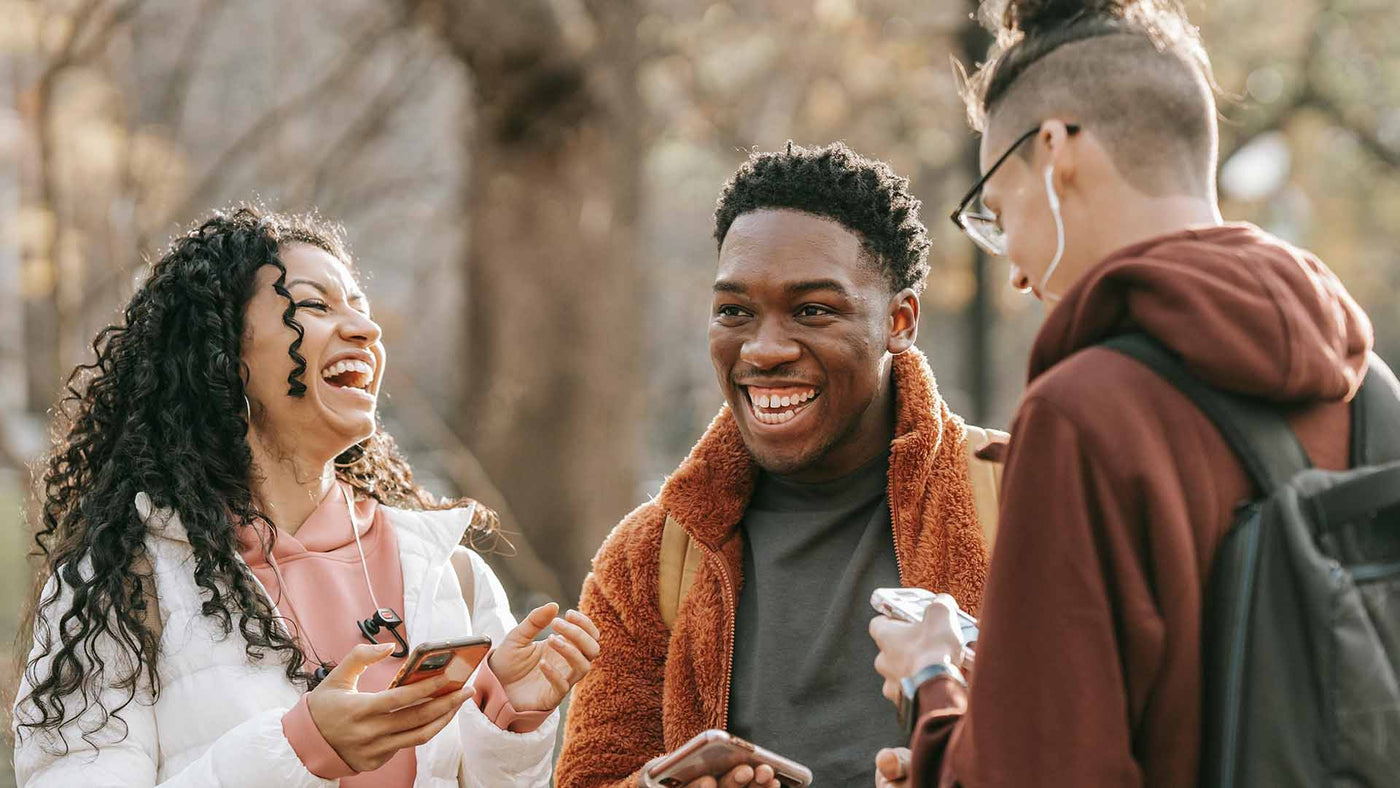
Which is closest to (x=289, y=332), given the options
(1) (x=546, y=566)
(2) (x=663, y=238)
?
(1) (x=546, y=566)

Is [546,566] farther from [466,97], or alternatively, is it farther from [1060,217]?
[1060,217]

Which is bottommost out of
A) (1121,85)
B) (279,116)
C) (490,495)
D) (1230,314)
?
(1230,314)

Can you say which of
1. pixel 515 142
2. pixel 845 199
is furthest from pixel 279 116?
A: pixel 845 199

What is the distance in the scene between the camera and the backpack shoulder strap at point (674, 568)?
3.65 metres

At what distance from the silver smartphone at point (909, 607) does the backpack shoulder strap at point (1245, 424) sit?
0.67m

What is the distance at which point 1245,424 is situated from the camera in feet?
6.87

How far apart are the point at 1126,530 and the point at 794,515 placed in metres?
1.68

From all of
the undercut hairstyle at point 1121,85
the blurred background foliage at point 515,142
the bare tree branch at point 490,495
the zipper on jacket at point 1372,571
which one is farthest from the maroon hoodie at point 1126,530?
the bare tree branch at point 490,495

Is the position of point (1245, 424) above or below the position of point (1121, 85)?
below

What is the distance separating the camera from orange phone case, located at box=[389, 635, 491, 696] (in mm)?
2883

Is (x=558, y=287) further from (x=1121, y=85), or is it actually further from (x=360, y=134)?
(x=1121, y=85)

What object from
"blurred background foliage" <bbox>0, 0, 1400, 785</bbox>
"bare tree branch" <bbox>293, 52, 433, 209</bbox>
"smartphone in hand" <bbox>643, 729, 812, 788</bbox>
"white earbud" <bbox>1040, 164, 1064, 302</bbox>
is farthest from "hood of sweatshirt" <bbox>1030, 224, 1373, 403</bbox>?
"bare tree branch" <bbox>293, 52, 433, 209</bbox>

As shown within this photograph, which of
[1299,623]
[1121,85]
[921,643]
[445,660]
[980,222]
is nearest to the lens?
[1299,623]

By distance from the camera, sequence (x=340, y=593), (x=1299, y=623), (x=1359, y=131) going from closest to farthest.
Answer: (x=1299, y=623) → (x=340, y=593) → (x=1359, y=131)
